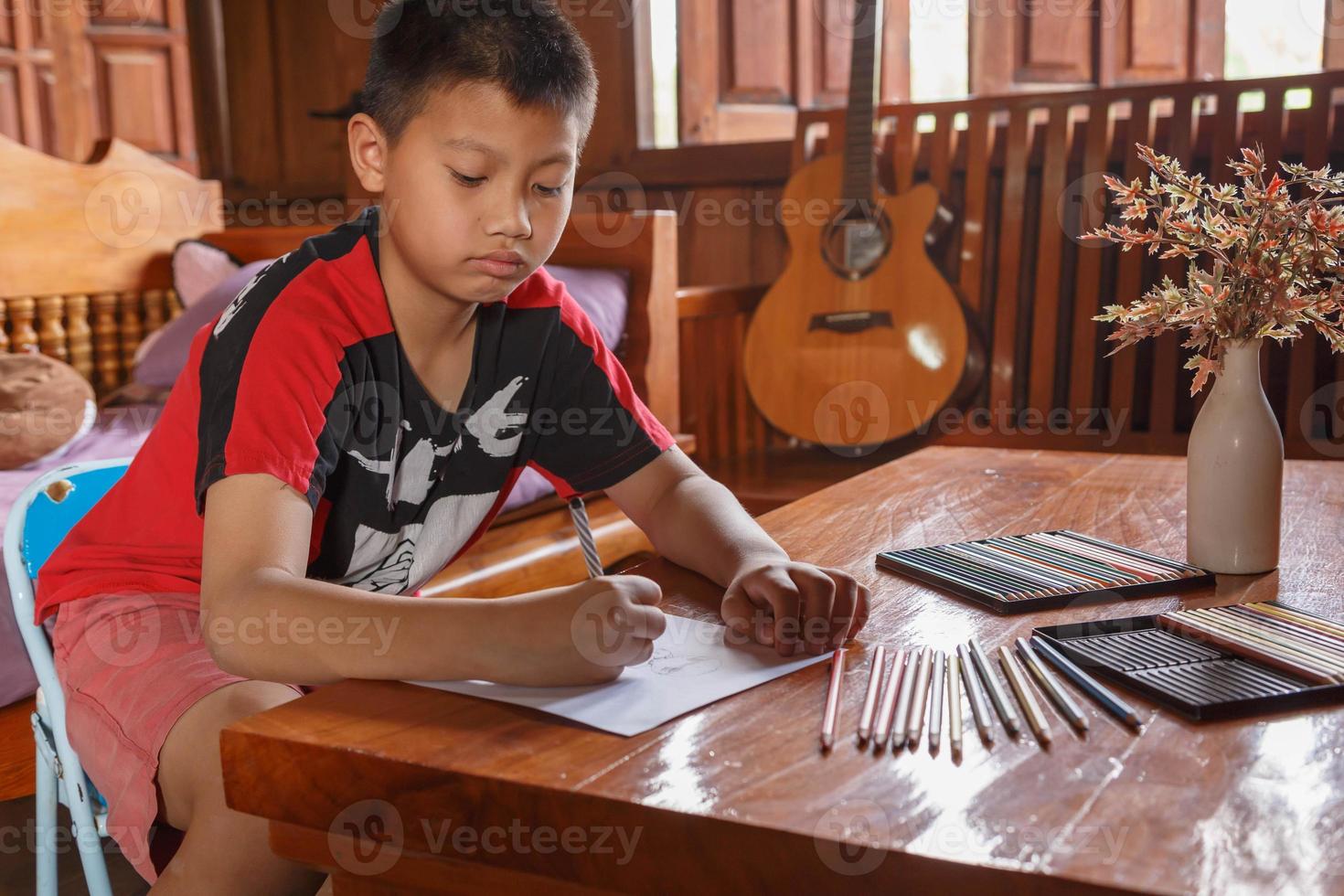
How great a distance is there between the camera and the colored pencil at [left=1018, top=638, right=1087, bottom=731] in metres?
0.64

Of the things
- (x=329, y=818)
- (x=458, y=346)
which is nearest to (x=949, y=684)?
(x=329, y=818)

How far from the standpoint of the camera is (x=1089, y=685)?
2.27ft

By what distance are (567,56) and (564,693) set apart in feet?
2.06

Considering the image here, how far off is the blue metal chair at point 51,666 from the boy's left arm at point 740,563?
535 mm

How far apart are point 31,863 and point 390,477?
1083 mm

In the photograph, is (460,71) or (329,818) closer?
(329,818)

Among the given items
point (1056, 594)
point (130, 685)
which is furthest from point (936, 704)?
point (130, 685)

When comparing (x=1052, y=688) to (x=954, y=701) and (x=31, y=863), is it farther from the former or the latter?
(x=31, y=863)

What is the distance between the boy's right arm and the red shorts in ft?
0.30

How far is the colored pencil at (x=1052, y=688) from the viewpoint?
64 centimetres

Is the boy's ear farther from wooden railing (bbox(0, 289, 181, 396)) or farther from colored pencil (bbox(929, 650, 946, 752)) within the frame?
wooden railing (bbox(0, 289, 181, 396))

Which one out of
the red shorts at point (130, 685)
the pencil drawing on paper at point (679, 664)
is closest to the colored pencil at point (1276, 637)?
the pencil drawing on paper at point (679, 664)

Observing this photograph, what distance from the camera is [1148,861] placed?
1.60ft

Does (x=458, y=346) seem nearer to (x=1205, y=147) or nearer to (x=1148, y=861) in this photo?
(x=1148, y=861)
